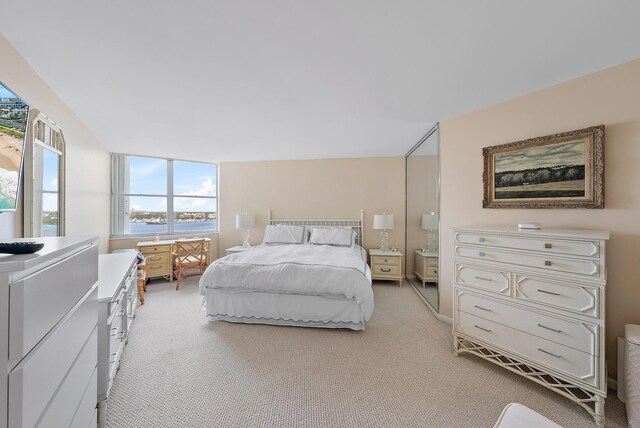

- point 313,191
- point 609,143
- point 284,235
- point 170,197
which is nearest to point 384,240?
point 313,191

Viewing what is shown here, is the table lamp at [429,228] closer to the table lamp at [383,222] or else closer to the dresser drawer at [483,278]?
the table lamp at [383,222]

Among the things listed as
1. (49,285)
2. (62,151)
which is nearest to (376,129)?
(49,285)

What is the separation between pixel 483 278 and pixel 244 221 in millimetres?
4130

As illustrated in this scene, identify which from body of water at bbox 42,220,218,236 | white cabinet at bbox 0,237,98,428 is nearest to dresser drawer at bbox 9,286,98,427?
white cabinet at bbox 0,237,98,428

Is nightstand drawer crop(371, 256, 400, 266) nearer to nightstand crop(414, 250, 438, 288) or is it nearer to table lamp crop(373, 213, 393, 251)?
table lamp crop(373, 213, 393, 251)

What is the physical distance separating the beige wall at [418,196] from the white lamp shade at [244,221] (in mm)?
3186

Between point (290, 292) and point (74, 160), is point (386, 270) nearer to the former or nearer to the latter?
point (290, 292)

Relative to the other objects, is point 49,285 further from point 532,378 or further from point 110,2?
point 532,378

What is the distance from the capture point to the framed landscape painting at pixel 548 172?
1892 mm

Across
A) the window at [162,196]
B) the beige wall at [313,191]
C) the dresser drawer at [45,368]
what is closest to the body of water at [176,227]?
the window at [162,196]

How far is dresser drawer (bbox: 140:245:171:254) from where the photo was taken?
13.8ft

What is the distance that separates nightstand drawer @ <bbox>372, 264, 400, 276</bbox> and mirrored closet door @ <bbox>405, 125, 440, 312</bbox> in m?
0.38

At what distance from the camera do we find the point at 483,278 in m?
2.07

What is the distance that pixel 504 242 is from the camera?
195 cm
